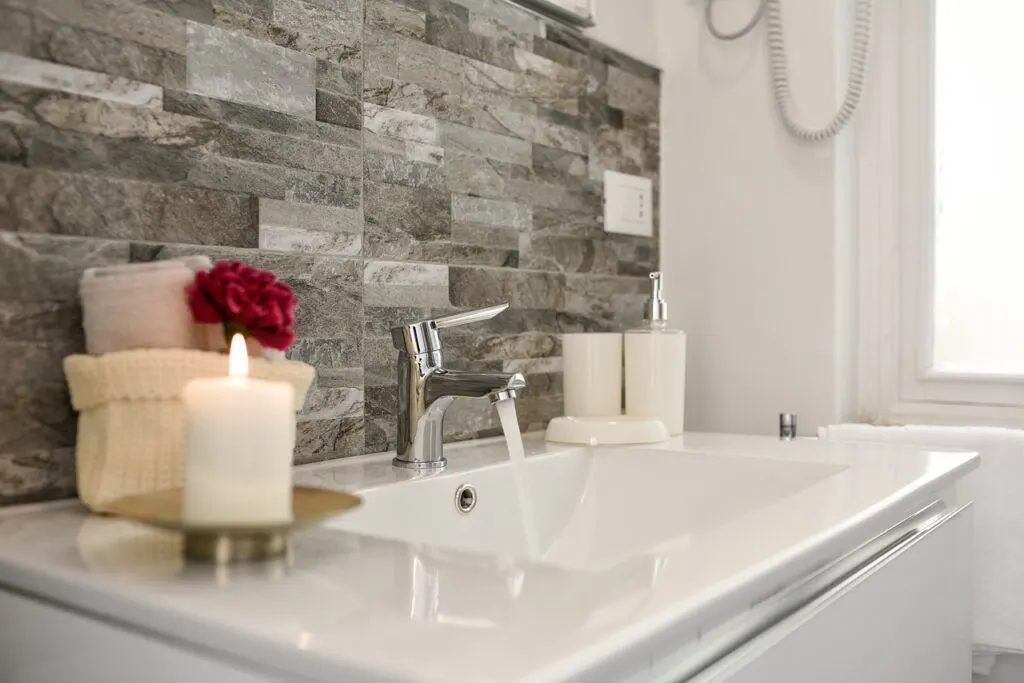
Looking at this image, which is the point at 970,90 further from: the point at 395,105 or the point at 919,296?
the point at 395,105

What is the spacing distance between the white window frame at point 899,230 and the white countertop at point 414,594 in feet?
2.57

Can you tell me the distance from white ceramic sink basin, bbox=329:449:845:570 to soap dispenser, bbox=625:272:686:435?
139mm

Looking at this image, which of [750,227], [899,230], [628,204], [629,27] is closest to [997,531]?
[899,230]

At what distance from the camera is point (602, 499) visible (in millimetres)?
1255

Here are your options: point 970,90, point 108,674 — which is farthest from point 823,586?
point 970,90

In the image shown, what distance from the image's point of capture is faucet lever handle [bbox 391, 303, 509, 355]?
1074 millimetres

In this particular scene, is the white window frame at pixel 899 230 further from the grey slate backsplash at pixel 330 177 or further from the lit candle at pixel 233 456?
the lit candle at pixel 233 456

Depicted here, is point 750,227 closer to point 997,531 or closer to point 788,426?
point 788,426

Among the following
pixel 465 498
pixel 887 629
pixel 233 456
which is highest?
pixel 233 456

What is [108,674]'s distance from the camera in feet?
1.99

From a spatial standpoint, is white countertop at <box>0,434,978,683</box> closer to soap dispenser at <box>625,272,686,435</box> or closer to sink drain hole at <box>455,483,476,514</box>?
sink drain hole at <box>455,483,476,514</box>

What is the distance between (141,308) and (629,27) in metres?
1.12

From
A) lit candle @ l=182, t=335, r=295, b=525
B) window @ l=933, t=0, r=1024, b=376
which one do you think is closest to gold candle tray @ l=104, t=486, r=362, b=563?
lit candle @ l=182, t=335, r=295, b=525

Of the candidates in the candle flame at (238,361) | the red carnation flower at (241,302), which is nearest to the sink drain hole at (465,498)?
the red carnation flower at (241,302)
